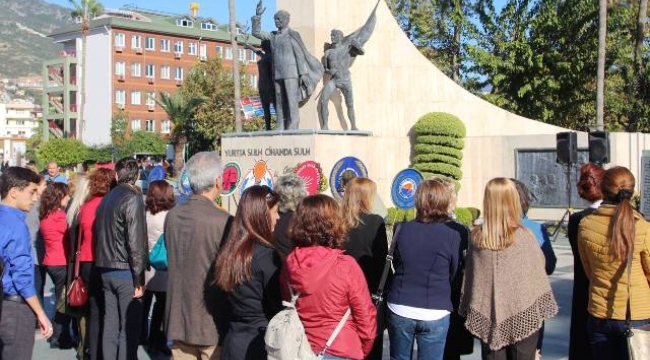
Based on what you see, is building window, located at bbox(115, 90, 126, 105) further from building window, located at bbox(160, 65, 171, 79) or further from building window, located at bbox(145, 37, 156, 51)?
building window, located at bbox(145, 37, 156, 51)

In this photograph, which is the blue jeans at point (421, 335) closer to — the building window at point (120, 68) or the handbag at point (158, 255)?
the handbag at point (158, 255)

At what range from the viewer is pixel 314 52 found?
19266 mm

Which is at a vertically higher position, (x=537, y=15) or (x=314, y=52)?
(x=537, y=15)

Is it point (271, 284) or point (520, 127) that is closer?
point (271, 284)

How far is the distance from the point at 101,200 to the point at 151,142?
203 ft

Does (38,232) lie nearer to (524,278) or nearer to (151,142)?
(524,278)

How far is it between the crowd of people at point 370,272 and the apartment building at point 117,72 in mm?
69308

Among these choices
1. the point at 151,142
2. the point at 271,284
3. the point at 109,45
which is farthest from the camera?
the point at 109,45

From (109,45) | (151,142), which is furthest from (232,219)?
(109,45)

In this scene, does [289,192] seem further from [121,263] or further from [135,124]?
[135,124]

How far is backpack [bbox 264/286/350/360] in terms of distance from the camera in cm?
426

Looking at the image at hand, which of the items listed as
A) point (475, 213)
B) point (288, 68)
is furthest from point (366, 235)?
point (475, 213)

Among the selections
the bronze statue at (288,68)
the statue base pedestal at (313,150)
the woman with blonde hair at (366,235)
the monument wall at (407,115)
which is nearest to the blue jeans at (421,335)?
the woman with blonde hair at (366,235)

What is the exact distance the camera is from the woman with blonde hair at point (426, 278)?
17.1 feet
